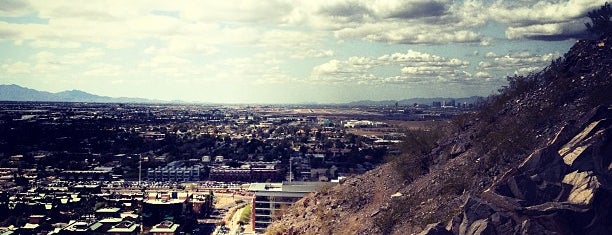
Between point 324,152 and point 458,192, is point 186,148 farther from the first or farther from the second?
point 458,192

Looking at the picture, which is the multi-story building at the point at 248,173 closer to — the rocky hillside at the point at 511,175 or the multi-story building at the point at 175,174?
the multi-story building at the point at 175,174

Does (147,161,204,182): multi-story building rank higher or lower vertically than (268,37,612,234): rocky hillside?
lower

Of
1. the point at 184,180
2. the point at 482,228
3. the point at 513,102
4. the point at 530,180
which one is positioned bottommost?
the point at 184,180

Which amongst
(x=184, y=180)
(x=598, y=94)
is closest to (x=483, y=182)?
(x=598, y=94)

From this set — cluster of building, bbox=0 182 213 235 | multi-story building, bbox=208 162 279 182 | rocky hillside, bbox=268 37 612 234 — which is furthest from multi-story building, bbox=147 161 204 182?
rocky hillside, bbox=268 37 612 234

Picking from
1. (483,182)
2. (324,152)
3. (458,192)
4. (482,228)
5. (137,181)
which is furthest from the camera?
(324,152)

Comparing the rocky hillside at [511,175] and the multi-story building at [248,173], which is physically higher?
the rocky hillside at [511,175]

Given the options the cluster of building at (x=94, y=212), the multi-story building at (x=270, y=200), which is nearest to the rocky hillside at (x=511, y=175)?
the multi-story building at (x=270, y=200)

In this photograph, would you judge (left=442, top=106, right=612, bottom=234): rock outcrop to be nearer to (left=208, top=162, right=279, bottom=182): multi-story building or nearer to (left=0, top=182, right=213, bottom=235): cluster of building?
(left=0, top=182, right=213, bottom=235): cluster of building

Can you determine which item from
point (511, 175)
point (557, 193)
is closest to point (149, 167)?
point (511, 175)
